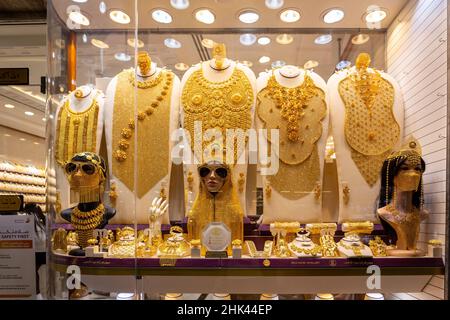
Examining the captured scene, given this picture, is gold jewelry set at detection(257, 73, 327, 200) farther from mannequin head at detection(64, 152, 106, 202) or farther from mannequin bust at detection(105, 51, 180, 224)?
mannequin head at detection(64, 152, 106, 202)

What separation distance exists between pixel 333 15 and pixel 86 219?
155cm

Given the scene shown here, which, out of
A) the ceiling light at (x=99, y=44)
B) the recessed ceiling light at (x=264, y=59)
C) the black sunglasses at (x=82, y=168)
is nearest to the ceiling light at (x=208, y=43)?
the recessed ceiling light at (x=264, y=59)

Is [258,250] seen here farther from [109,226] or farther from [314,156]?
[109,226]

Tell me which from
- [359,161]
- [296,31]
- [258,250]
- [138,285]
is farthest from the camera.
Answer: [296,31]

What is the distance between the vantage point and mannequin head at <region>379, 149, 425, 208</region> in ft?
5.55

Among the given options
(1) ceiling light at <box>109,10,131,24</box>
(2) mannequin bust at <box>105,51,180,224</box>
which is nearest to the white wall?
(2) mannequin bust at <box>105,51,180,224</box>

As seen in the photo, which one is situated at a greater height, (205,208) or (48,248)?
(205,208)

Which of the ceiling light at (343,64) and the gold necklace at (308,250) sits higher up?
the ceiling light at (343,64)

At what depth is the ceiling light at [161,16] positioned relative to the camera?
182cm

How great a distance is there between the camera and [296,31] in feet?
6.62

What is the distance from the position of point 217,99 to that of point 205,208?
55cm

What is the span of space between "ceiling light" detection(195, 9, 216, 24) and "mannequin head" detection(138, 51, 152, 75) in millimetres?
319

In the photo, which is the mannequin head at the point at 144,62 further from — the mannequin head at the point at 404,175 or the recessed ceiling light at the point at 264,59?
the mannequin head at the point at 404,175

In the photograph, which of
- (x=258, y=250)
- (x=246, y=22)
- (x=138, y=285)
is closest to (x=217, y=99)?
(x=246, y=22)
